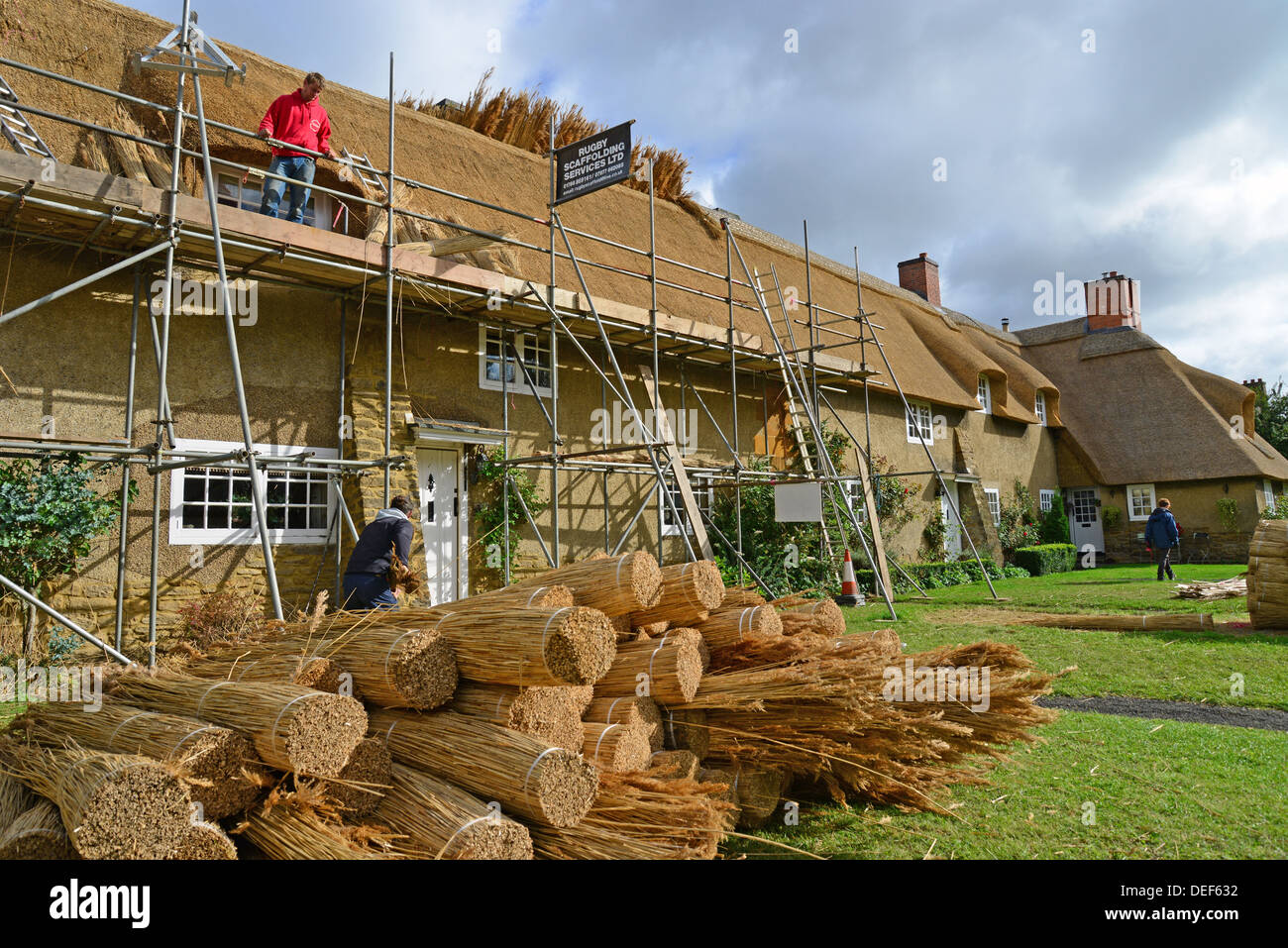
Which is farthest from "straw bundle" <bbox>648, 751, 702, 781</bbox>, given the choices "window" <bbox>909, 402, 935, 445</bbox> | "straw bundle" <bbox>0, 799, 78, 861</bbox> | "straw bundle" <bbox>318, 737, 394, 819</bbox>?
"window" <bbox>909, 402, 935, 445</bbox>

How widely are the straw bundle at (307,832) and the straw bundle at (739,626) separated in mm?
1877

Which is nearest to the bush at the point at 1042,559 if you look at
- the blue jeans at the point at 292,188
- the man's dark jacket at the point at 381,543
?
the man's dark jacket at the point at 381,543

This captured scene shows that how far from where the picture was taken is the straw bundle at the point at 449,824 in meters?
2.76

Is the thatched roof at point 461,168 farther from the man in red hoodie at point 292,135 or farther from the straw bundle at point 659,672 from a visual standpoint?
the straw bundle at point 659,672

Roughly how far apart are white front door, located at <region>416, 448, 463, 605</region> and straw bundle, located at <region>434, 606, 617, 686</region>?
20.3 ft

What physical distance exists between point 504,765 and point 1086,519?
25.7 metres

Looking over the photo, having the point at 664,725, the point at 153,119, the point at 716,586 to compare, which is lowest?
the point at 664,725

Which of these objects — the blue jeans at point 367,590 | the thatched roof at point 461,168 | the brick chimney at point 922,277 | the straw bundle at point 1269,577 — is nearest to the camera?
the blue jeans at point 367,590

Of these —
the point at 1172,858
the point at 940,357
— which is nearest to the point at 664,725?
the point at 1172,858

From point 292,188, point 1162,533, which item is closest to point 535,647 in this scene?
point 292,188

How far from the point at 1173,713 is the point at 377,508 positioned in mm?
7119

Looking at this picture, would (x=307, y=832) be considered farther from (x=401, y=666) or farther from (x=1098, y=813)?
(x=1098, y=813)

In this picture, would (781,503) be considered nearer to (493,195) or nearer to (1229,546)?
(493,195)
